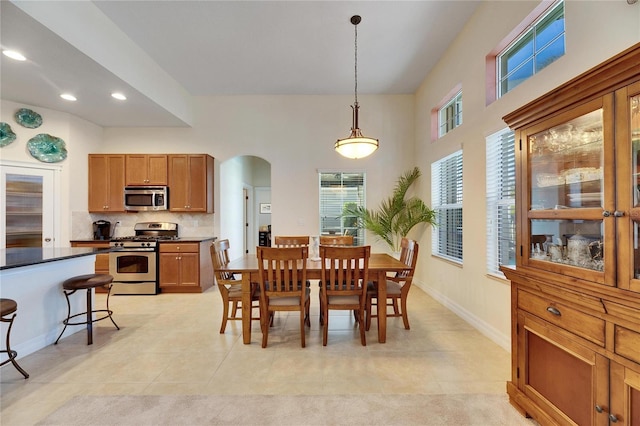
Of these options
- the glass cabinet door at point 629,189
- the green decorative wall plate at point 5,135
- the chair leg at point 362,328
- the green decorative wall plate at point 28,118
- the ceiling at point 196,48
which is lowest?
the chair leg at point 362,328

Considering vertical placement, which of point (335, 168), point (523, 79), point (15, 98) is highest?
point (15, 98)

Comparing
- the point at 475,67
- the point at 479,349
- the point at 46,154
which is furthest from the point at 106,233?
the point at 475,67

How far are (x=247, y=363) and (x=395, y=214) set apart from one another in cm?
338

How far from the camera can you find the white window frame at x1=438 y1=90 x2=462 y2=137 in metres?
3.91

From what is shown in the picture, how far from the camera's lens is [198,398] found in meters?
1.96

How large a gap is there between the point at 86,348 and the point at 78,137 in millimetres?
3665

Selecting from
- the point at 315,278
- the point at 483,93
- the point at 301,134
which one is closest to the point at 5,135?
the point at 301,134

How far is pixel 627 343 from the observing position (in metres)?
1.19

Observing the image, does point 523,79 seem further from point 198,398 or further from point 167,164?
point 167,164

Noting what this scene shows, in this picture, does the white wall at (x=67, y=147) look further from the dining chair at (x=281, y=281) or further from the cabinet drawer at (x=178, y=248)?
the dining chair at (x=281, y=281)

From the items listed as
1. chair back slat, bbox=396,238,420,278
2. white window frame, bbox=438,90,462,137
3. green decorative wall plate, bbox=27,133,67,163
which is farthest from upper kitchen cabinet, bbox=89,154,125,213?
white window frame, bbox=438,90,462,137

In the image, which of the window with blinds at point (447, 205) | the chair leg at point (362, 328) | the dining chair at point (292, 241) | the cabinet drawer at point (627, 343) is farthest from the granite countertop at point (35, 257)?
the window with blinds at point (447, 205)

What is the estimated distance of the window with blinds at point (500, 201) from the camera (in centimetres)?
274

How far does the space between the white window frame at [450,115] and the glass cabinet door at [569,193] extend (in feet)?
7.57
